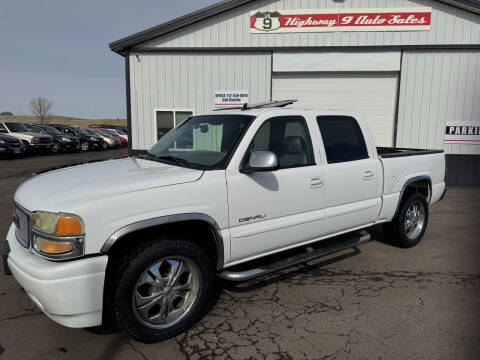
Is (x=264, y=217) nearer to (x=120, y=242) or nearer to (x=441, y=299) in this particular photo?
(x=120, y=242)

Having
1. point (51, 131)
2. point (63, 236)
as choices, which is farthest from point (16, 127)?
point (63, 236)

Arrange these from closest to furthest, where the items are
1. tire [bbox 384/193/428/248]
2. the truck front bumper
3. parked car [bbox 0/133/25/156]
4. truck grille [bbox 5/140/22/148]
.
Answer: the truck front bumper
tire [bbox 384/193/428/248]
parked car [bbox 0/133/25/156]
truck grille [bbox 5/140/22/148]

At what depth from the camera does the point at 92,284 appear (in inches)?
98.0

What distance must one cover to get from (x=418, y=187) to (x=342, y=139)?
5.92ft

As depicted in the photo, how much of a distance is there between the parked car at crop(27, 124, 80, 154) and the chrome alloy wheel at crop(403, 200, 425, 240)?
2139 cm

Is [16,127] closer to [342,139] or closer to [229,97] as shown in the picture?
[229,97]

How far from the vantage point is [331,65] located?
415 inches

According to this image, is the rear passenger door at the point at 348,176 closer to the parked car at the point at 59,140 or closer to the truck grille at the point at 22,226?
the truck grille at the point at 22,226

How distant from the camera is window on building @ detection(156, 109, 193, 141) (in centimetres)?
1103

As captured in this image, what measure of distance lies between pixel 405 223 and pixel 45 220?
456 cm

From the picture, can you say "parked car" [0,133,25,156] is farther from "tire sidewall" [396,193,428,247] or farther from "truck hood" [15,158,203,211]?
"tire sidewall" [396,193,428,247]

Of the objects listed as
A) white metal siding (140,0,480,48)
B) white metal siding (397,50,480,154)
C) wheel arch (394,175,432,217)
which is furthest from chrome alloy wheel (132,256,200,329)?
white metal siding (397,50,480,154)

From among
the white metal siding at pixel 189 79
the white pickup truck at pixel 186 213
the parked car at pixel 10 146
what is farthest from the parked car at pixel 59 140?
the white pickup truck at pixel 186 213

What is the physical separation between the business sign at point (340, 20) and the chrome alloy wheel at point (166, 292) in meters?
9.18
